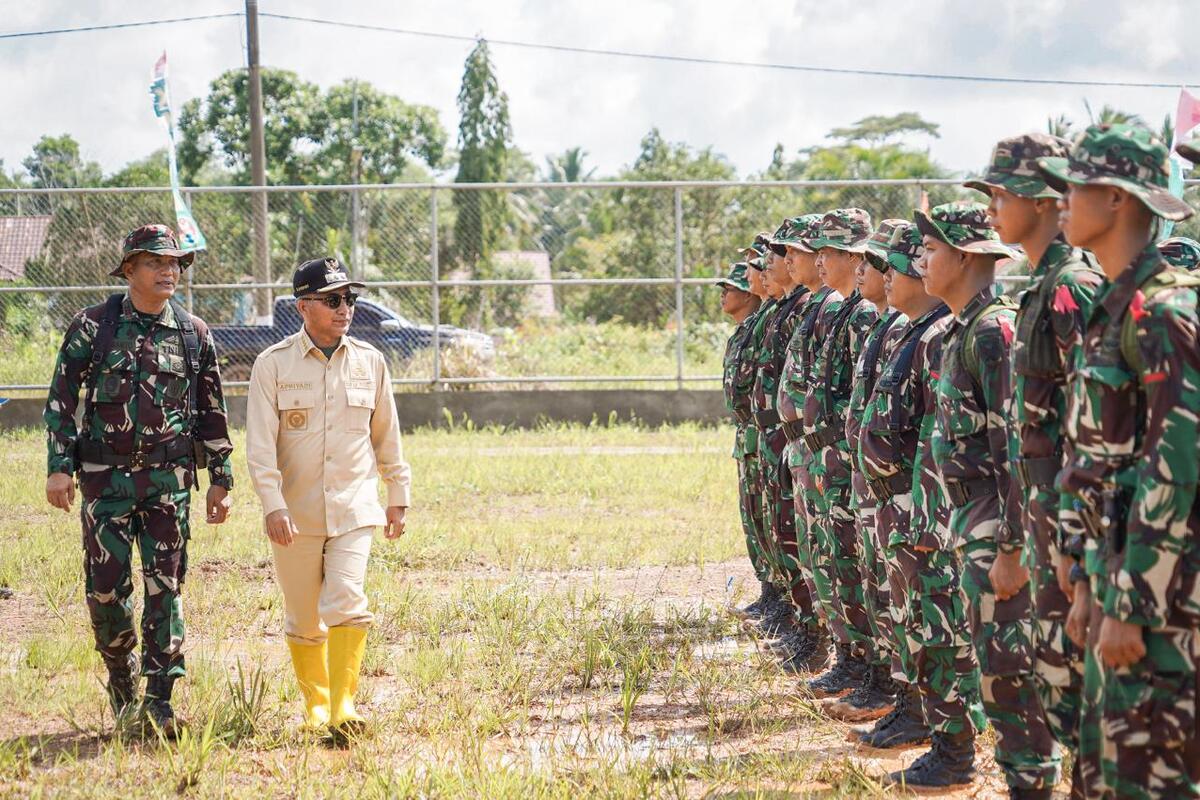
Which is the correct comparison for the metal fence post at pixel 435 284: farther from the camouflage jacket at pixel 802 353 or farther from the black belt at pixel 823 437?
the black belt at pixel 823 437

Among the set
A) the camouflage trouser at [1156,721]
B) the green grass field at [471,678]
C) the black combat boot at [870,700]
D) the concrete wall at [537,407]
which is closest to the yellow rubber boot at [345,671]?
the green grass field at [471,678]

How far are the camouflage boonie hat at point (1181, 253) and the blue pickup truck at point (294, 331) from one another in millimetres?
11494

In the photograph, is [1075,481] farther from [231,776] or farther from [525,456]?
[525,456]

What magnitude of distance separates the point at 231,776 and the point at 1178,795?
3306 mm

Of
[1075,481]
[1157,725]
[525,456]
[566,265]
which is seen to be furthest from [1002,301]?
[566,265]

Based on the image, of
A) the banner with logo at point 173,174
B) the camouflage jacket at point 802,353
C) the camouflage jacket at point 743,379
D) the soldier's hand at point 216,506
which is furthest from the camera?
the banner with logo at point 173,174

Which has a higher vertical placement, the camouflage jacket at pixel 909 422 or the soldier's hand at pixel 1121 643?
the camouflage jacket at pixel 909 422

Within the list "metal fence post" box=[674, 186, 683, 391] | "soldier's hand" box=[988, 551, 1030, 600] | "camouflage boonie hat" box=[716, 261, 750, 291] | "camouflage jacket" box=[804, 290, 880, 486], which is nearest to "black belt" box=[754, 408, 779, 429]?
"camouflage jacket" box=[804, 290, 880, 486]

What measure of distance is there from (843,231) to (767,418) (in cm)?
127

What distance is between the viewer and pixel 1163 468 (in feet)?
9.68

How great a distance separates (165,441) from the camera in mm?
5656

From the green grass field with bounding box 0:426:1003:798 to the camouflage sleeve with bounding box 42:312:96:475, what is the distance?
3.62 feet

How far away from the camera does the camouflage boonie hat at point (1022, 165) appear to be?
A: 391cm

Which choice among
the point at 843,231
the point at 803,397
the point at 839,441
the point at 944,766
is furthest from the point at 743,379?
the point at 944,766
